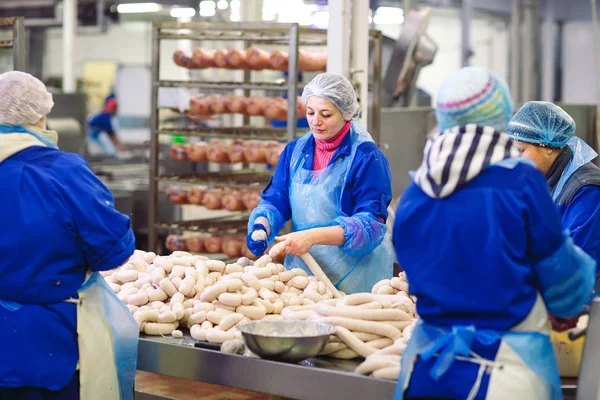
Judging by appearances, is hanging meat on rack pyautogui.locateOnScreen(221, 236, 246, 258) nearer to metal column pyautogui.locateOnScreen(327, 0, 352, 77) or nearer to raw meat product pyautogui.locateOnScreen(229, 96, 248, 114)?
raw meat product pyautogui.locateOnScreen(229, 96, 248, 114)

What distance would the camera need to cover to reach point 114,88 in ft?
70.2

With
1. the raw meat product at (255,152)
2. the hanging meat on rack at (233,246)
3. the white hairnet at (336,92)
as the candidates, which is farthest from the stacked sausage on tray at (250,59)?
the white hairnet at (336,92)

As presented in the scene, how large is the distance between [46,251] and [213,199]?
4.47 meters

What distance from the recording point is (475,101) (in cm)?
261

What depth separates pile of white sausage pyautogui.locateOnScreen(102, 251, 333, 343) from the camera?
3596mm

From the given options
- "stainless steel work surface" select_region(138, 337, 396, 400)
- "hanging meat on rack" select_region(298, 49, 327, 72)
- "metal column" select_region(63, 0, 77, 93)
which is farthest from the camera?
"metal column" select_region(63, 0, 77, 93)

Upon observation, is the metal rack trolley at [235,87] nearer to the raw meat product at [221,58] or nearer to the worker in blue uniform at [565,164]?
the raw meat product at [221,58]

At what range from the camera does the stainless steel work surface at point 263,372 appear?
3049 mm

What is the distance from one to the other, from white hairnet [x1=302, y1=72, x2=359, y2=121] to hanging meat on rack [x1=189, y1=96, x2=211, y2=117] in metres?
3.48

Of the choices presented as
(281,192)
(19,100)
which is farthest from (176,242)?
(19,100)

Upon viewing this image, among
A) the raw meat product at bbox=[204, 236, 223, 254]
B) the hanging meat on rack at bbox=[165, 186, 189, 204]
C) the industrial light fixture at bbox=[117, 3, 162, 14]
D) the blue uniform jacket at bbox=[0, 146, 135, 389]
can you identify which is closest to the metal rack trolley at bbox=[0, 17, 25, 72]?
the hanging meat on rack at bbox=[165, 186, 189, 204]

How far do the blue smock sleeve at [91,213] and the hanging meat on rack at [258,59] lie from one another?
4.15 metres

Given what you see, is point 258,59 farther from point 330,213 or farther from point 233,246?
point 330,213

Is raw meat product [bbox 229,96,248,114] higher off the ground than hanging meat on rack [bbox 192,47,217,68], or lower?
lower
